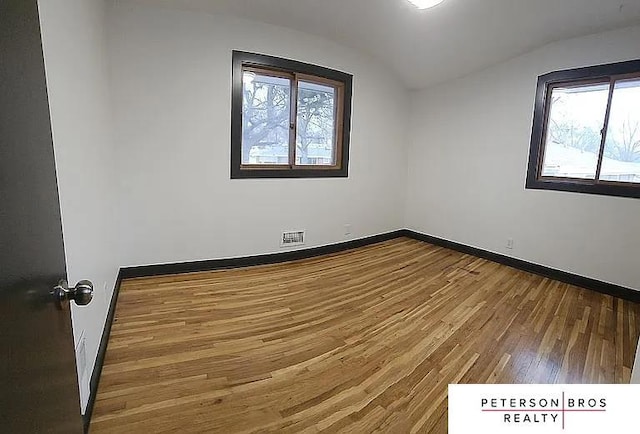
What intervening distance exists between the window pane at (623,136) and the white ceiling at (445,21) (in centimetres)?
62

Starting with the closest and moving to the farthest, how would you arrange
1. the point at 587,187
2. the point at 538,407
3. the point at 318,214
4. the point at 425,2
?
the point at 538,407, the point at 425,2, the point at 587,187, the point at 318,214

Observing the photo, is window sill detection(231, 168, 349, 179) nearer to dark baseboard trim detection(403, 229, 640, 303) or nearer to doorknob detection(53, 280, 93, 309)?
dark baseboard trim detection(403, 229, 640, 303)

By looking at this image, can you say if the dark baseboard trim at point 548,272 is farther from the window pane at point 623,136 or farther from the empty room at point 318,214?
the window pane at point 623,136

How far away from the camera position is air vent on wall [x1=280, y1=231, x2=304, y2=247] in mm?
4016

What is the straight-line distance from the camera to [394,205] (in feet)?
17.3

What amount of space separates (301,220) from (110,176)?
2.08m

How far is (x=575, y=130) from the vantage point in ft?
11.9

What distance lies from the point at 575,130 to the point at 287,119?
3204mm

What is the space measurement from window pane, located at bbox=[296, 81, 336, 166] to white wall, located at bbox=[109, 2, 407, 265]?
0.97 feet

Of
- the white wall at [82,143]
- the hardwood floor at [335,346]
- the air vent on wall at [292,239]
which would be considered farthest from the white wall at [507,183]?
the white wall at [82,143]

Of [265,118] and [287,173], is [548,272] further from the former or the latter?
[265,118]

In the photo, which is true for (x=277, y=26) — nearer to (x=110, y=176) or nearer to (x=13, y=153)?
(x=110, y=176)

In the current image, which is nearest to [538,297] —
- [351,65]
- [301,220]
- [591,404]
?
[591,404]

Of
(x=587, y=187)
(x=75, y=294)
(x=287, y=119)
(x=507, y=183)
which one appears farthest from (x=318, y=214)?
(x=75, y=294)
